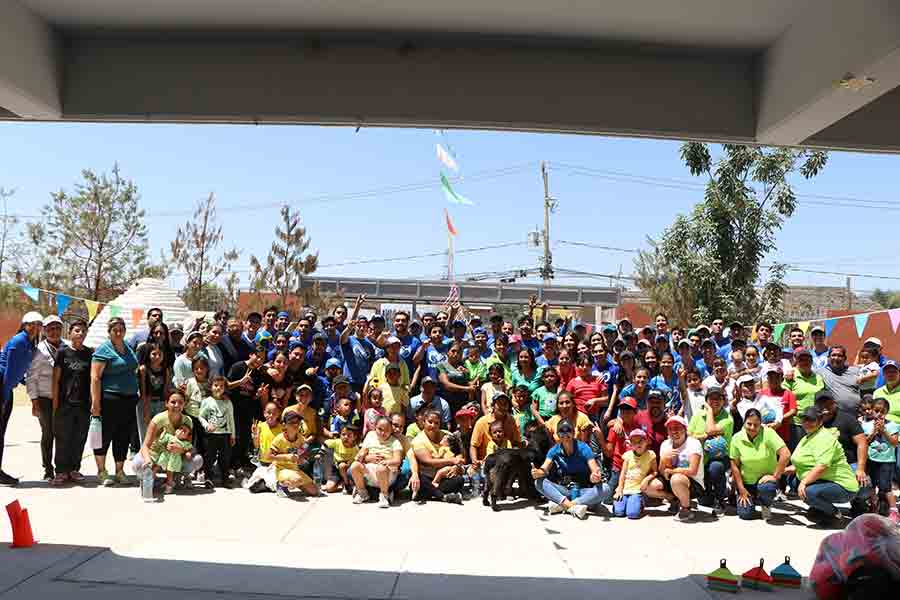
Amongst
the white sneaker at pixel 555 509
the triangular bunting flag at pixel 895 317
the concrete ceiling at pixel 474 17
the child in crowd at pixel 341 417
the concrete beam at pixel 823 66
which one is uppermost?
the concrete ceiling at pixel 474 17

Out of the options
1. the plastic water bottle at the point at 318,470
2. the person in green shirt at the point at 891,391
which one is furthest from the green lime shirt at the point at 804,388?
the plastic water bottle at the point at 318,470

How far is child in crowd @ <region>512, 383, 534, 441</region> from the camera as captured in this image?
298 inches

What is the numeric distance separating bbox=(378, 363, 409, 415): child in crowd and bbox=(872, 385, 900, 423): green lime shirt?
485 cm

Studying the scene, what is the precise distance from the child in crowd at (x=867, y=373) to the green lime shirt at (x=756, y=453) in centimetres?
136

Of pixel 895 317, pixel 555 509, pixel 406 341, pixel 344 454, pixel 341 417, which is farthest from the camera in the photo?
pixel 895 317

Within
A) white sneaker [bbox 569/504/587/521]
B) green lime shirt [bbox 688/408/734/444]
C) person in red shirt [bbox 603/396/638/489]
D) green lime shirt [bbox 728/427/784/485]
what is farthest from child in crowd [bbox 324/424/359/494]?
green lime shirt [bbox 728/427/784/485]

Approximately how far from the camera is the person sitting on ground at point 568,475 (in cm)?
675

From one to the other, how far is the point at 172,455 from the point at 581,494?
400cm

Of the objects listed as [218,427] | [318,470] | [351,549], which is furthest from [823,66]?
[218,427]

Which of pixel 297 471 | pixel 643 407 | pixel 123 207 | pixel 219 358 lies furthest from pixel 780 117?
pixel 123 207

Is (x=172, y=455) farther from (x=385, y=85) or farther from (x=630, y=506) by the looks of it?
(x=385, y=85)

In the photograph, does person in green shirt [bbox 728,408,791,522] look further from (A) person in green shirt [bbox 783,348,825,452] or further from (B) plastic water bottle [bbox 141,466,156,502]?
(B) plastic water bottle [bbox 141,466,156,502]

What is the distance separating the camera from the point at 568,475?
713cm

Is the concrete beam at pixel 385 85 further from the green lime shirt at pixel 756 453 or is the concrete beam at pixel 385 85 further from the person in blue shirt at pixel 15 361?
the person in blue shirt at pixel 15 361
